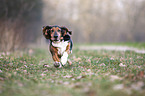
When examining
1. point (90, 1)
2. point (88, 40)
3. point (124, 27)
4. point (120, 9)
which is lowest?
point (88, 40)

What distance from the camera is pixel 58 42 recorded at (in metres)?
5.62

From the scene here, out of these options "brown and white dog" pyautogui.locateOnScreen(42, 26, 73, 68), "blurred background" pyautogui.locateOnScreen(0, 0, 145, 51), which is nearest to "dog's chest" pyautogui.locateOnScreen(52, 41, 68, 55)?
"brown and white dog" pyautogui.locateOnScreen(42, 26, 73, 68)

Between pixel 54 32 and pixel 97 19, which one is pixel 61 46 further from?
pixel 97 19

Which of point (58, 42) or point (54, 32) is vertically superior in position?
point (54, 32)

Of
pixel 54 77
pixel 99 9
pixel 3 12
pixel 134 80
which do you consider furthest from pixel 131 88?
pixel 99 9

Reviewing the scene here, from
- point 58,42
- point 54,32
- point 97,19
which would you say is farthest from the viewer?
point 97,19

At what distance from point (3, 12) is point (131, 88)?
10.2m

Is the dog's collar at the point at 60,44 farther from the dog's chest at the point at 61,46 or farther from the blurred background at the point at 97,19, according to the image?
the blurred background at the point at 97,19

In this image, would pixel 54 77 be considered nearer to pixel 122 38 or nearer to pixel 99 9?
pixel 122 38

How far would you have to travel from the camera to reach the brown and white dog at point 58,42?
5.38 meters

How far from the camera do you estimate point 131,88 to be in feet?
11.0

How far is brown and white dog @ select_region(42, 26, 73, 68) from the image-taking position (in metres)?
5.38

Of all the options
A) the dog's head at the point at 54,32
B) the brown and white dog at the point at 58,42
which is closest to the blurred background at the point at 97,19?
the brown and white dog at the point at 58,42

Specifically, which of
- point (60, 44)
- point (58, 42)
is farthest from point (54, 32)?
point (60, 44)
